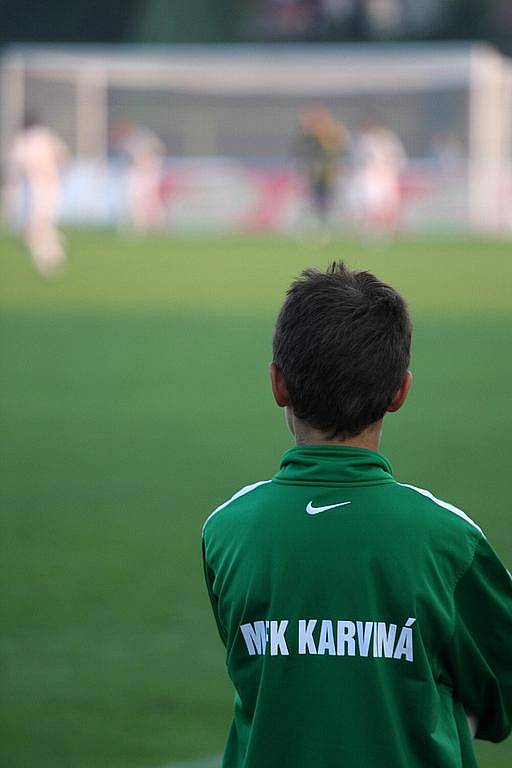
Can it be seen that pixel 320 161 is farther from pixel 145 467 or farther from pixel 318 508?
pixel 318 508

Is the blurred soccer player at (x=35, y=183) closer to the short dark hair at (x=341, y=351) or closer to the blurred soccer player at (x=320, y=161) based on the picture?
the blurred soccer player at (x=320, y=161)

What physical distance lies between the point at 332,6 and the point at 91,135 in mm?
16535

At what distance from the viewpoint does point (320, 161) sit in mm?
28734

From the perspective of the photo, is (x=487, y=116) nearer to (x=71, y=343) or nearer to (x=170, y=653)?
(x=71, y=343)

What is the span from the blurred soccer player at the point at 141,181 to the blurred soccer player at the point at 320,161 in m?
3.24

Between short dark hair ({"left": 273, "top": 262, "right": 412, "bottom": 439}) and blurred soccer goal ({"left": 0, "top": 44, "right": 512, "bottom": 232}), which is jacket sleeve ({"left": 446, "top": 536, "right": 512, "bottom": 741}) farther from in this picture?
blurred soccer goal ({"left": 0, "top": 44, "right": 512, "bottom": 232})

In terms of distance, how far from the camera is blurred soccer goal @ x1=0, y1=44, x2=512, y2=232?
30.7 metres

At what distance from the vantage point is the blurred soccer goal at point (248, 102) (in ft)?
101

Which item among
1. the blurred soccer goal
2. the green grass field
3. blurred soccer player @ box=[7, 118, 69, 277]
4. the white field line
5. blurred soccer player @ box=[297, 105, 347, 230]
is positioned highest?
the blurred soccer goal

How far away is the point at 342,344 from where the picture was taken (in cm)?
180

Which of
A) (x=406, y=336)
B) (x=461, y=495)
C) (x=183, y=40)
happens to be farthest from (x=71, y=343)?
(x=183, y=40)

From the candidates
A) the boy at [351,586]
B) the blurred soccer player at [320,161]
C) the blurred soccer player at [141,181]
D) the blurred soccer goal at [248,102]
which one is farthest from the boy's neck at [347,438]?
the blurred soccer goal at [248,102]

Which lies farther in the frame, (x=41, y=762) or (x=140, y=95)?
(x=140, y=95)

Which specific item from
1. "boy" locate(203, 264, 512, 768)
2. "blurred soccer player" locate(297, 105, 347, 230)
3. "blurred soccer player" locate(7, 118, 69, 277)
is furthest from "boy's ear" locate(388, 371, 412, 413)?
"blurred soccer player" locate(297, 105, 347, 230)
